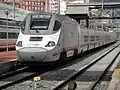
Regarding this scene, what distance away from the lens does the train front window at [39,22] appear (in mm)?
15930

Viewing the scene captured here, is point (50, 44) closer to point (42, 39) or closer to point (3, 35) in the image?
point (42, 39)

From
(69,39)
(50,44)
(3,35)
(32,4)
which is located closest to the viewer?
(50,44)

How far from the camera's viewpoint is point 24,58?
1520cm

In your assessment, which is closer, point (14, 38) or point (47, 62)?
point (47, 62)

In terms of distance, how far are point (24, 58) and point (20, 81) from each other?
2.72 metres

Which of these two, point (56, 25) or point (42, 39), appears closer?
point (42, 39)

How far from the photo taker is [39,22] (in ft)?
52.9

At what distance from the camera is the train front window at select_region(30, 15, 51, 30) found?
52.3ft

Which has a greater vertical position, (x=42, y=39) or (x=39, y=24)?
(x=39, y=24)

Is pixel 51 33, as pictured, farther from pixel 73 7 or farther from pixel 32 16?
pixel 73 7

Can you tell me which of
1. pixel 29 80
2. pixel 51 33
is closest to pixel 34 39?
pixel 51 33

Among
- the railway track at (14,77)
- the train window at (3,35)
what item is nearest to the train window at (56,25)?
the railway track at (14,77)

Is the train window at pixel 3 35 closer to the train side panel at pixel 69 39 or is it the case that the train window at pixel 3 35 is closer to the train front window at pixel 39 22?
the train side panel at pixel 69 39

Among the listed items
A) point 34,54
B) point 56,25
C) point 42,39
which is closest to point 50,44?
point 42,39
